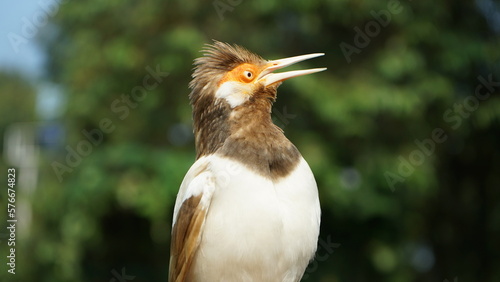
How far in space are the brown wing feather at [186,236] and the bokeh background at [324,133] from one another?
17.0 feet

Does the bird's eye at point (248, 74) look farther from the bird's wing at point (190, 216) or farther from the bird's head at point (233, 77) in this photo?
the bird's wing at point (190, 216)

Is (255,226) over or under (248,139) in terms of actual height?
under

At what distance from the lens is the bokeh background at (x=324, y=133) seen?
902 cm

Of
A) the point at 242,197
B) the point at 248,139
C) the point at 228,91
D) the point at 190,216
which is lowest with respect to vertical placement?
the point at 190,216

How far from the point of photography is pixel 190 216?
10.8ft

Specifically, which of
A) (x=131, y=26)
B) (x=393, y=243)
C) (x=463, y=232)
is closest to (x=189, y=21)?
(x=131, y=26)

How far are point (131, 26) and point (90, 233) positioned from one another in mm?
2908

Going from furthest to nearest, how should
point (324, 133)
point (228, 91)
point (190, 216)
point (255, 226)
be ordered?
point (324, 133) < point (228, 91) < point (190, 216) < point (255, 226)

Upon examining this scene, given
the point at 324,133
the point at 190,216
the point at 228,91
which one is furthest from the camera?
the point at 324,133

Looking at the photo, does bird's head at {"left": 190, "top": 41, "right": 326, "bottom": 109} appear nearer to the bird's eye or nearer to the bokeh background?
the bird's eye

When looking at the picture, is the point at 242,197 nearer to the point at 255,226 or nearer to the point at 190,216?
the point at 255,226

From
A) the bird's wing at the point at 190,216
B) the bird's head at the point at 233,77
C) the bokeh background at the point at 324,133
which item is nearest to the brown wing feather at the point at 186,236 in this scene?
the bird's wing at the point at 190,216

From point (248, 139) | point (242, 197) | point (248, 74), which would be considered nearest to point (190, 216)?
point (242, 197)

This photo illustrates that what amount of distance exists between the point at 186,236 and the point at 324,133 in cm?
624
